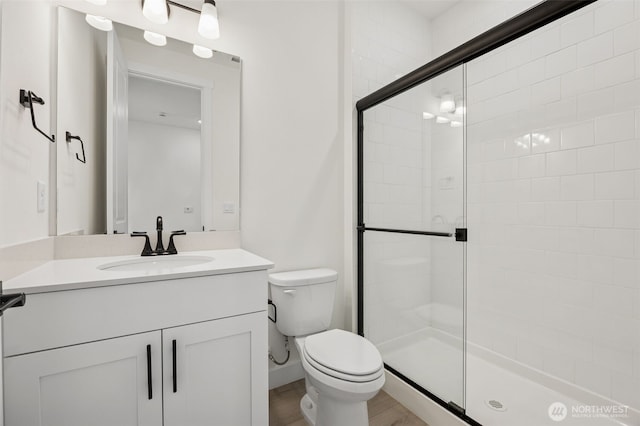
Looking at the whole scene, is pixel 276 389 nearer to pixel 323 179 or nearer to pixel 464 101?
pixel 323 179

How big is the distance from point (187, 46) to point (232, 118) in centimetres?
41

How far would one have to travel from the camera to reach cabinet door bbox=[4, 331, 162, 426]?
34.1 inches

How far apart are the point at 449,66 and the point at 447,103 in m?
0.17

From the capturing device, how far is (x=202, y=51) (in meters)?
1.62

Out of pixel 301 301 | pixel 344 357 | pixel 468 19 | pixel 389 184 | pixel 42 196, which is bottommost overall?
pixel 344 357

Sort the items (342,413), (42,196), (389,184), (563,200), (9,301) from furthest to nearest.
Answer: (389,184), (563,200), (342,413), (42,196), (9,301)

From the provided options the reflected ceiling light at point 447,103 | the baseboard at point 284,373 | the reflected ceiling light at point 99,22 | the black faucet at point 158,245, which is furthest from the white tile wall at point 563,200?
the reflected ceiling light at point 99,22

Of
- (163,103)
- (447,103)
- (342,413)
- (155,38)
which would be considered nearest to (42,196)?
(163,103)

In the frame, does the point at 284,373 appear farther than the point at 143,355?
→ Yes

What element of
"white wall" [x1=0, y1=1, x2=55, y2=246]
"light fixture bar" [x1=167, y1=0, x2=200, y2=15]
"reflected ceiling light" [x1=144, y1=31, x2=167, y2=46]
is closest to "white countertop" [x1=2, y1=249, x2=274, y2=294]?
"white wall" [x1=0, y1=1, x2=55, y2=246]

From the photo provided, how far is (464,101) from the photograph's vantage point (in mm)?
1480

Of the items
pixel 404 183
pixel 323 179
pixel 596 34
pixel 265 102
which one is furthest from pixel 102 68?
pixel 596 34

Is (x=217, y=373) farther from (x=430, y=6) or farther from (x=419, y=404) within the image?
(x=430, y=6)

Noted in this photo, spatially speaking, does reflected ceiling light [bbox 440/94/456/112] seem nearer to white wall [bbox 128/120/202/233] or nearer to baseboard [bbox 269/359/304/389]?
white wall [bbox 128/120/202/233]
